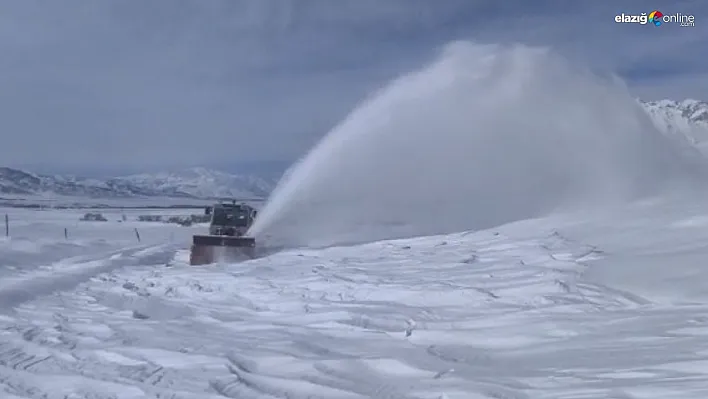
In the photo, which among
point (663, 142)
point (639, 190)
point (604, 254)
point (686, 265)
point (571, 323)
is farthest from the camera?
point (663, 142)

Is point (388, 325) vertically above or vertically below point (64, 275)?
below

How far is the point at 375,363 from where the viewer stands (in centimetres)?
614

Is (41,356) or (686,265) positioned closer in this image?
(41,356)

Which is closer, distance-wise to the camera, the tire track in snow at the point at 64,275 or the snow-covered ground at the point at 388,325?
the snow-covered ground at the point at 388,325

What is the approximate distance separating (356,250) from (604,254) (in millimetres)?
6795

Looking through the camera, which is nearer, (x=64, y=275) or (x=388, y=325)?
(x=388, y=325)

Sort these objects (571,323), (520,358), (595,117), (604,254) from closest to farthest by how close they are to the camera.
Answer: (520,358), (571,323), (604,254), (595,117)

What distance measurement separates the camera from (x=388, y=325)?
315 inches

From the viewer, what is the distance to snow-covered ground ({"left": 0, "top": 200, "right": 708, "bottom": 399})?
215 inches

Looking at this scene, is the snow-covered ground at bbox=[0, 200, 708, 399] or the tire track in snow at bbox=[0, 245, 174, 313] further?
the tire track in snow at bbox=[0, 245, 174, 313]

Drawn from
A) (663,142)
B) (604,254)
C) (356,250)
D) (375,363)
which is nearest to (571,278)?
(604,254)

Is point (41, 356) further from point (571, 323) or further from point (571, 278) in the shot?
point (571, 278)

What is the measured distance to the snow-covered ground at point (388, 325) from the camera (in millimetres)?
5457

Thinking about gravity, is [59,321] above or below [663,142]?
below
